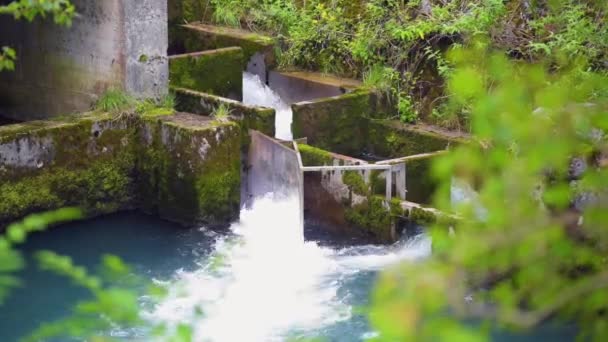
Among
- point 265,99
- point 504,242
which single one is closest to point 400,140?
point 265,99

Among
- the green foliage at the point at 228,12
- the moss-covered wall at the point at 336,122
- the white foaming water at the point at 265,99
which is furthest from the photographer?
the green foliage at the point at 228,12

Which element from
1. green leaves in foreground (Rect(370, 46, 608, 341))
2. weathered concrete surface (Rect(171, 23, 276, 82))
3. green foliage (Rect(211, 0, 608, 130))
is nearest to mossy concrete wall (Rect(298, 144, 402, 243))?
green foliage (Rect(211, 0, 608, 130))

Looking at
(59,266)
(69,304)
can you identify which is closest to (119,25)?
(69,304)

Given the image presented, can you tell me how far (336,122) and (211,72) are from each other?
5.78 feet

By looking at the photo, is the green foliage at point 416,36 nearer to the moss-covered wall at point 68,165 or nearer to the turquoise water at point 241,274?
the turquoise water at point 241,274

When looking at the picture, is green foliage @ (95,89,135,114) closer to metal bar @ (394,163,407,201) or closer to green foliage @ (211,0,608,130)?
green foliage @ (211,0,608,130)

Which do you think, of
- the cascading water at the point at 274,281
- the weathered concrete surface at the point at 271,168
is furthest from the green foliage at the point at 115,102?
the cascading water at the point at 274,281

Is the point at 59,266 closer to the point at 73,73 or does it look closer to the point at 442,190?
the point at 442,190

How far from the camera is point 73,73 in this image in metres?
11.6

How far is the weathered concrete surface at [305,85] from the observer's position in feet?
40.8

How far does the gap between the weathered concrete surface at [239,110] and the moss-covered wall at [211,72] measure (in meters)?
0.65

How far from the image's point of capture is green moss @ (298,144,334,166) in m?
10.3

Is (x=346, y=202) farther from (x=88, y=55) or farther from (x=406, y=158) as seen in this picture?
(x=88, y=55)

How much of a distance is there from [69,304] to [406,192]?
12.1 ft
